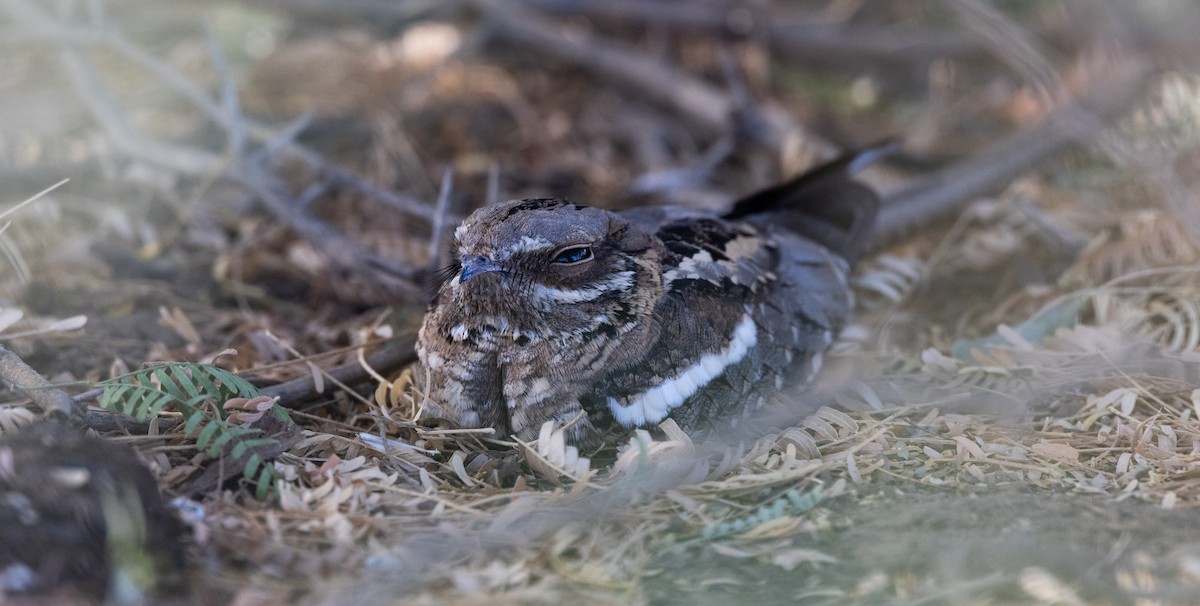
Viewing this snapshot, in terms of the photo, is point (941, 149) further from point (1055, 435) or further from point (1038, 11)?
point (1055, 435)

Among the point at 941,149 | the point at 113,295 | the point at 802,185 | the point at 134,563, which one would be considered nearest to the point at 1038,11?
the point at 941,149

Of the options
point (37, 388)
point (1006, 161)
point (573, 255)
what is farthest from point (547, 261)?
point (1006, 161)

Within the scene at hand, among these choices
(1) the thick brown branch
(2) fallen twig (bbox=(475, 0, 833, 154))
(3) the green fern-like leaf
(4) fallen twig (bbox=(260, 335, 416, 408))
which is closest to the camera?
(3) the green fern-like leaf

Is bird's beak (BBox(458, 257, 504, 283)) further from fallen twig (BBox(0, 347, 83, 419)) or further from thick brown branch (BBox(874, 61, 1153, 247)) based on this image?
thick brown branch (BBox(874, 61, 1153, 247))

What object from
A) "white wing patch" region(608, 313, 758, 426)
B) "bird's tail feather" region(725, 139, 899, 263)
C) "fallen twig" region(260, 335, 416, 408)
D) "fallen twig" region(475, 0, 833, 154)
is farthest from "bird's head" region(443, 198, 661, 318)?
"fallen twig" region(475, 0, 833, 154)

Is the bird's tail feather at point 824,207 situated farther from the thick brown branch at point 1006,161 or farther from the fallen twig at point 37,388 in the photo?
the fallen twig at point 37,388

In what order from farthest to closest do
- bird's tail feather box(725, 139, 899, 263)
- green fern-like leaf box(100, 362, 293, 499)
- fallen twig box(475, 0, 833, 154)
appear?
fallen twig box(475, 0, 833, 154), bird's tail feather box(725, 139, 899, 263), green fern-like leaf box(100, 362, 293, 499)

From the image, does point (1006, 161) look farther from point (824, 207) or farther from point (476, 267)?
point (476, 267)

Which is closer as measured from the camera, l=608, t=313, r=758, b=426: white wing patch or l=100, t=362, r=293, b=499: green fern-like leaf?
l=100, t=362, r=293, b=499: green fern-like leaf

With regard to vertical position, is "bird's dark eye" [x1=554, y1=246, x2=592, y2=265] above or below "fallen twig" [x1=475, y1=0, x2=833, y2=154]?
below
